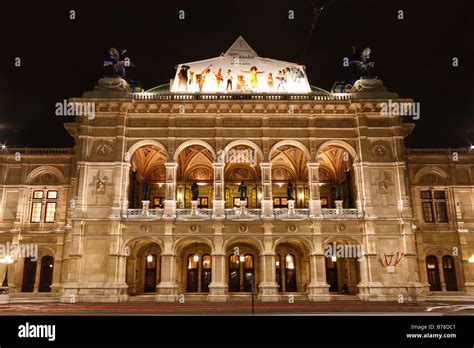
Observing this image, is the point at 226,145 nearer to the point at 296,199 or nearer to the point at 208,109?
Result: the point at 208,109

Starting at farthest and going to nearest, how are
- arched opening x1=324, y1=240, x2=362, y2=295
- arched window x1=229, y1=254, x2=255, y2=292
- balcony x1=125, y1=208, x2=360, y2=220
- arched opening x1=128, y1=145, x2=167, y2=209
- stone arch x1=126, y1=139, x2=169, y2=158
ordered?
arched opening x1=128, y1=145, x2=167, y2=209 < arched window x1=229, y1=254, x2=255, y2=292 < stone arch x1=126, y1=139, x2=169, y2=158 < arched opening x1=324, y1=240, x2=362, y2=295 < balcony x1=125, y1=208, x2=360, y2=220

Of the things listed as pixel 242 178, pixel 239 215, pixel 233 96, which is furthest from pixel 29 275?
pixel 233 96

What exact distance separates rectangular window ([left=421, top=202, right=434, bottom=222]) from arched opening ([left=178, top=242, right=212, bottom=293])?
19.1 m

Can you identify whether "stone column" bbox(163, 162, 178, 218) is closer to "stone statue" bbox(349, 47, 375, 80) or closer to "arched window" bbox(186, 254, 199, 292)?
"arched window" bbox(186, 254, 199, 292)

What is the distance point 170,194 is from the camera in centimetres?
3042

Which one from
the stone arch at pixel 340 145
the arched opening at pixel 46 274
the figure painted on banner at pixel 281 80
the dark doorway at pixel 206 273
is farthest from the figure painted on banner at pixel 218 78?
the arched opening at pixel 46 274

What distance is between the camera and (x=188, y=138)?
3175cm

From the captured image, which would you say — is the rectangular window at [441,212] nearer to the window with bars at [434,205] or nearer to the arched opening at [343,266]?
the window with bars at [434,205]

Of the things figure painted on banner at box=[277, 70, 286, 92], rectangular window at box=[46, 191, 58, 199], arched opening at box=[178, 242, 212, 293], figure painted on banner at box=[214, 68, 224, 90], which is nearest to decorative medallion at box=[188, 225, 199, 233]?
arched opening at box=[178, 242, 212, 293]

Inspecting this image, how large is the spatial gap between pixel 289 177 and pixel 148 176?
13.7m

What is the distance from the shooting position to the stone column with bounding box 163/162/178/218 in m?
30.1

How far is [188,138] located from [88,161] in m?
7.97

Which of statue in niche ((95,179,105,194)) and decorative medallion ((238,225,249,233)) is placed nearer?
decorative medallion ((238,225,249,233))
